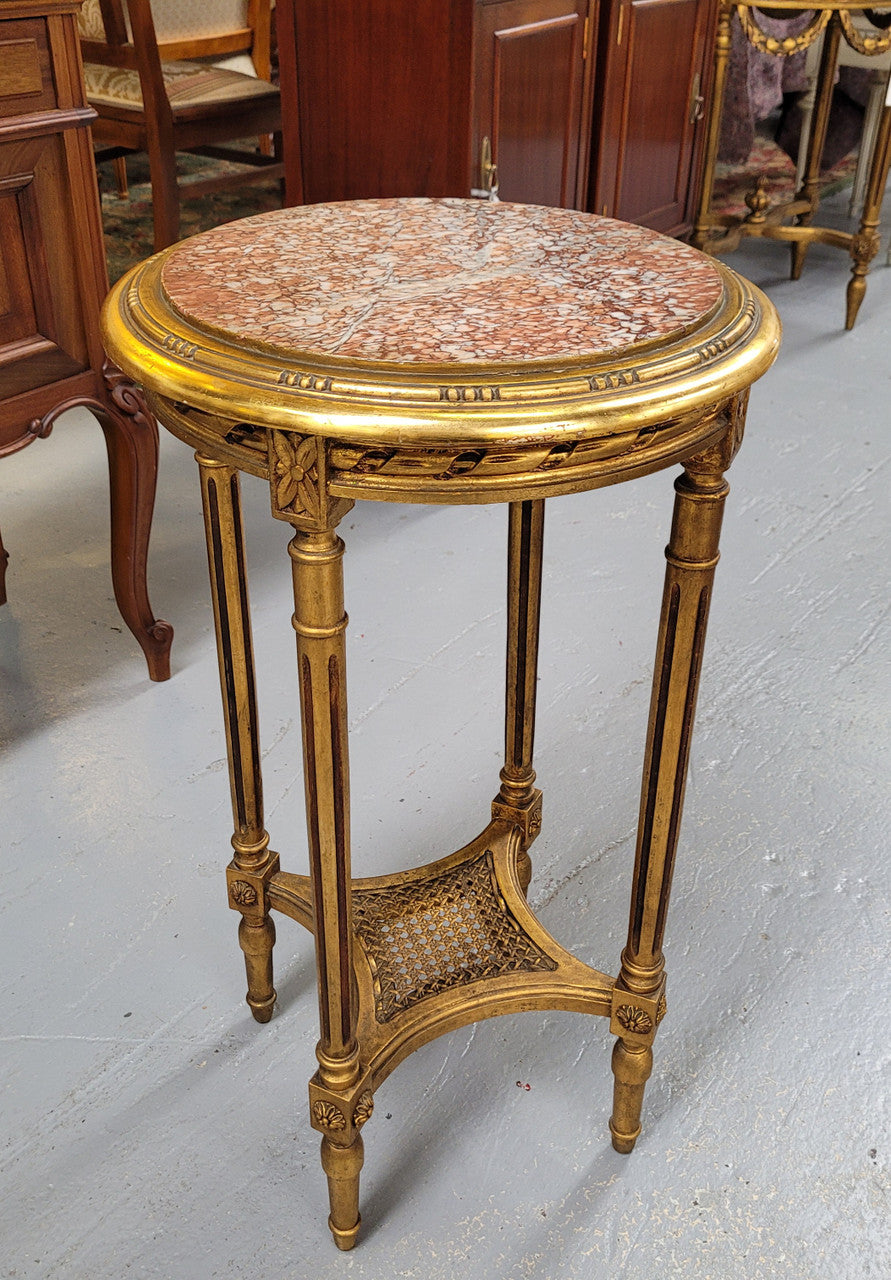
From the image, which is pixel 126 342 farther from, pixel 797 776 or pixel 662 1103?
pixel 797 776

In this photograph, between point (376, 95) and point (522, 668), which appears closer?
point (522, 668)

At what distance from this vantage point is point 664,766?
48.2 inches

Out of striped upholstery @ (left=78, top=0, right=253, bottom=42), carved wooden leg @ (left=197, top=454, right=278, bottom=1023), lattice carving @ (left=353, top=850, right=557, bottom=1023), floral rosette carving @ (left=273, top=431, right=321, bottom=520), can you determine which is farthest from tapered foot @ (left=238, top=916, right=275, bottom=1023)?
striped upholstery @ (left=78, top=0, right=253, bottom=42)

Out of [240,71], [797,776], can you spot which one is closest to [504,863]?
[797,776]

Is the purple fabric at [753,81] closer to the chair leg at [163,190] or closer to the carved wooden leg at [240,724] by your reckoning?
the chair leg at [163,190]

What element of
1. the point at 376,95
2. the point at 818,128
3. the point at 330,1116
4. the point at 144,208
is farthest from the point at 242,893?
the point at 144,208

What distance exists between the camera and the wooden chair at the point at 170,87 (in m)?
3.54

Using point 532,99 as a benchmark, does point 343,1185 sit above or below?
below

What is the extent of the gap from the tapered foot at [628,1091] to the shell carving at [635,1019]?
23 millimetres

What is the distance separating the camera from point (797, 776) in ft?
6.53

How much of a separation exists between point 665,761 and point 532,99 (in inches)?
80.0

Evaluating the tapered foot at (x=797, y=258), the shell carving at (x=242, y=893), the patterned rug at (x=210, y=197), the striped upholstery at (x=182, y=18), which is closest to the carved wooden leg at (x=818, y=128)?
the tapered foot at (x=797, y=258)

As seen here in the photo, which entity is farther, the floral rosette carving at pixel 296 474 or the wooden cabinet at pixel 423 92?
the wooden cabinet at pixel 423 92

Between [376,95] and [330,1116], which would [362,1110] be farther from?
[376,95]
